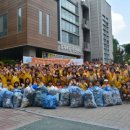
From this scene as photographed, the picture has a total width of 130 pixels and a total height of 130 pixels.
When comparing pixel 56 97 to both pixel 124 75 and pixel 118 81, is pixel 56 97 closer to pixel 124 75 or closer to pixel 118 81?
pixel 118 81

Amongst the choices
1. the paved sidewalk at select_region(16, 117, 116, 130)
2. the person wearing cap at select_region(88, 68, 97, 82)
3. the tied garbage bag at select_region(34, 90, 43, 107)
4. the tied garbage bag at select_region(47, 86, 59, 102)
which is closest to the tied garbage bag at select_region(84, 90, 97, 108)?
the tied garbage bag at select_region(47, 86, 59, 102)

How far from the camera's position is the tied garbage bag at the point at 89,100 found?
10477mm

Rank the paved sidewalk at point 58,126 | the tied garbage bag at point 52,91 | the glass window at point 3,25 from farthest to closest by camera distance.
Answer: the glass window at point 3,25 → the tied garbage bag at point 52,91 → the paved sidewalk at point 58,126

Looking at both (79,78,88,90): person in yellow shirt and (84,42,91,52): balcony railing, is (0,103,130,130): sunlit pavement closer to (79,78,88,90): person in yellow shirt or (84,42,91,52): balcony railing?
(79,78,88,90): person in yellow shirt

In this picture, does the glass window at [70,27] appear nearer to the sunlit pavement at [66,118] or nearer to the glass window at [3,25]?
the glass window at [3,25]

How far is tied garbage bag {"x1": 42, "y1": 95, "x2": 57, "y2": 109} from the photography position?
1033 centimetres

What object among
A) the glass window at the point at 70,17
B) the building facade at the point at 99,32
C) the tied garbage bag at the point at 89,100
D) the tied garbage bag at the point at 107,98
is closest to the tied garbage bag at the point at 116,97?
the tied garbage bag at the point at 107,98

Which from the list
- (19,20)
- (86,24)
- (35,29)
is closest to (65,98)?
(35,29)

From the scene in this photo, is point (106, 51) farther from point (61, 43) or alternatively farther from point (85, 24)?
point (61, 43)

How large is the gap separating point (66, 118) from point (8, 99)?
300 cm

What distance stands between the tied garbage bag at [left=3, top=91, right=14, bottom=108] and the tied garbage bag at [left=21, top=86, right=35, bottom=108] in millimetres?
458

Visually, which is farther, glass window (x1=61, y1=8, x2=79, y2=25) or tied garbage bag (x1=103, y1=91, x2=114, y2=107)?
glass window (x1=61, y1=8, x2=79, y2=25)

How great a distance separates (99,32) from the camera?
4781 centimetres

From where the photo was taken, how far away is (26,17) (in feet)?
95.1
